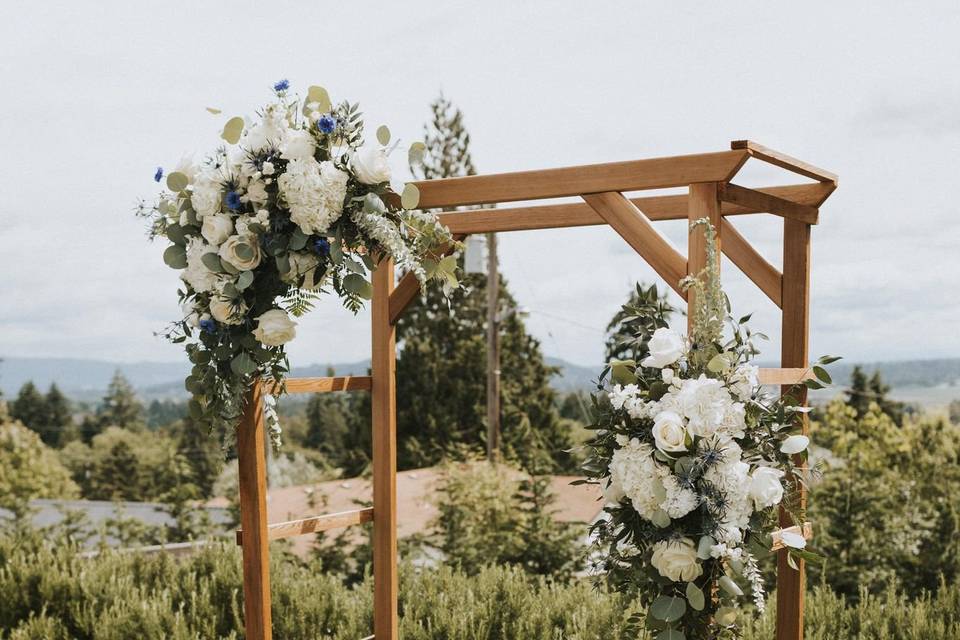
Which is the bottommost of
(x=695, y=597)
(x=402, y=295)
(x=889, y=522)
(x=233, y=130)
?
(x=889, y=522)

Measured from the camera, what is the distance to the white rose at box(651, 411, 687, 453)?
2.24 m

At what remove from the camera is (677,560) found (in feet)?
7.45

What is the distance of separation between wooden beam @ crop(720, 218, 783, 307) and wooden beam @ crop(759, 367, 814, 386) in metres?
0.30

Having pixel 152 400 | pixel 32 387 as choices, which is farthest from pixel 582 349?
pixel 32 387

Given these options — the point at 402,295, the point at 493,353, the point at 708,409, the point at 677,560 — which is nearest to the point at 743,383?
the point at 708,409

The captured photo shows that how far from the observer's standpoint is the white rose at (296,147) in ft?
8.68

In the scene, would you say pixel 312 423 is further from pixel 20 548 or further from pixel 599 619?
pixel 599 619

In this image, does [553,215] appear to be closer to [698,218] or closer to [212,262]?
[698,218]

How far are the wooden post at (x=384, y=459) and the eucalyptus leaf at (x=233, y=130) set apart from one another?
750mm

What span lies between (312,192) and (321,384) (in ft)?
2.62

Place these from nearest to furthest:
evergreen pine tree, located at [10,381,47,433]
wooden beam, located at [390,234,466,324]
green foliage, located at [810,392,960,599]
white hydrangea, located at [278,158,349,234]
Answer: white hydrangea, located at [278,158,349,234] → wooden beam, located at [390,234,466,324] → green foliage, located at [810,392,960,599] → evergreen pine tree, located at [10,381,47,433]

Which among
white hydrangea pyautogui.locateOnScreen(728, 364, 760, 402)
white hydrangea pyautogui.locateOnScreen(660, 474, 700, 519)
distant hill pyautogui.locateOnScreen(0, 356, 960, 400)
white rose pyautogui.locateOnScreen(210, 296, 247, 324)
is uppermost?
white rose pyautogui.locateOnScreen(210, 296, 247, 324)

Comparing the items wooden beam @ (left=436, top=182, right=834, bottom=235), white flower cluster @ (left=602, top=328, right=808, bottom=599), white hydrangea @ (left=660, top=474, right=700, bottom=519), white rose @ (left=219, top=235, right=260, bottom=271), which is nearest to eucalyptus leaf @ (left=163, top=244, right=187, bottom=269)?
white rose @ (left=219, top=235, right=260, bottom=271)

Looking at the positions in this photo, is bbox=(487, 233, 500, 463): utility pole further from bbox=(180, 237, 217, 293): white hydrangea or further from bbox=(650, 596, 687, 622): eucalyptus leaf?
bbox=(650, 596, 687, 622): eucalyptus leaf
